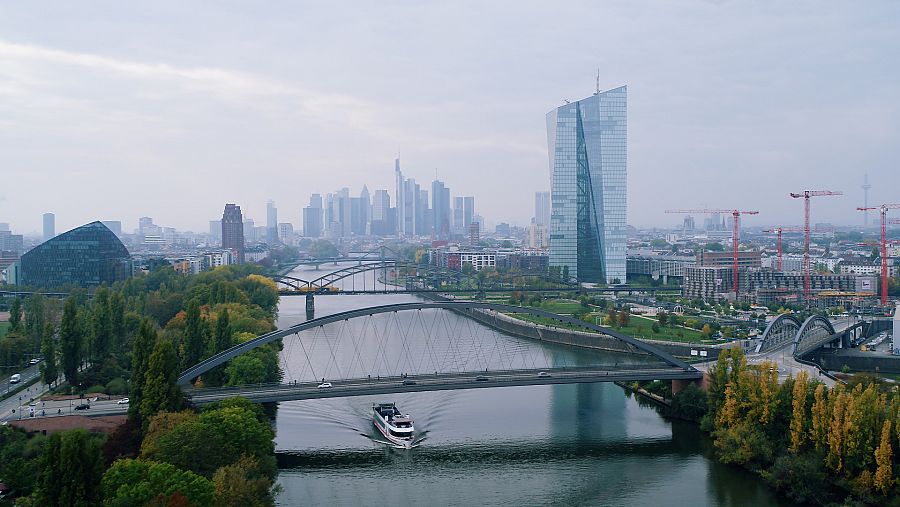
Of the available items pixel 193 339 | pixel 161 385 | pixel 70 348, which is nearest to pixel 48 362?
pixel 70 348

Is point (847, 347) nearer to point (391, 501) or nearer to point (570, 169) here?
point (391, 501)

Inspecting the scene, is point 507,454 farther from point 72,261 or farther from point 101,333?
point 72,261

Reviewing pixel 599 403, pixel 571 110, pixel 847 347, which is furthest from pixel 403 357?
pixel 571 110

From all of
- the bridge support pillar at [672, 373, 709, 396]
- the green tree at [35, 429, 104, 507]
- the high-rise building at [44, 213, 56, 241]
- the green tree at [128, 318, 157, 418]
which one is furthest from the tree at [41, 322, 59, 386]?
the high-rise building at [44, 213, 56, 241]

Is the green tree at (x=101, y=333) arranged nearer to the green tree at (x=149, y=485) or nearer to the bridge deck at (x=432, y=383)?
the bridge deck at (x=432, y=383)

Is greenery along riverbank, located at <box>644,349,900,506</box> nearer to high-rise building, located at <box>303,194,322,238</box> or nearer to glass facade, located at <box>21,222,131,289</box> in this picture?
glass facade, located at <box>21,222,131,289</box>
